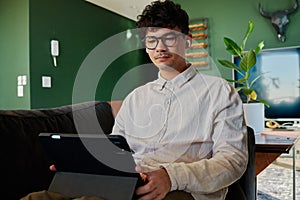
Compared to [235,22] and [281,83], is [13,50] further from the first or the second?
[281,83]

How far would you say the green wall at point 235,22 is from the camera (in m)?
3.69

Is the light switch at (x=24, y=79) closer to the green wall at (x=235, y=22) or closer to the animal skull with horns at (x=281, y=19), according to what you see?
the green wall at (x=235, y=22)

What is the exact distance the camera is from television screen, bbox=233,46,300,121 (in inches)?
141

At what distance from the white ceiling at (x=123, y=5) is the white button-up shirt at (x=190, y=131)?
117 inches

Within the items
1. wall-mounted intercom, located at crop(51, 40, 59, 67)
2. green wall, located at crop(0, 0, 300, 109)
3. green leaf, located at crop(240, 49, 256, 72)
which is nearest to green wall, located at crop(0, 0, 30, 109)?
green wall, located at crop(0, 0, 300, 109)

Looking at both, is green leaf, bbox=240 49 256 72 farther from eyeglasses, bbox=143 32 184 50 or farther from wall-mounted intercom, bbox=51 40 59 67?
wall-mounted intercom, bbox=51 40 59 67

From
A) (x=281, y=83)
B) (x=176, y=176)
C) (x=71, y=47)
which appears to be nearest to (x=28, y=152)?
(x=176, y=176)

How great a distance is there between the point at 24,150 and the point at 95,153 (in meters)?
0.38

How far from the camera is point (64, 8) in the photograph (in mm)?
3484

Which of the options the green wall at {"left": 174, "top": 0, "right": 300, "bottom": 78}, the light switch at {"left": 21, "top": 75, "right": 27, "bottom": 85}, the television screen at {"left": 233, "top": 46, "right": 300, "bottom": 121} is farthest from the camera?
the green wall at {"left": 174, "top": 0, "right": 300, "bottom": 78}

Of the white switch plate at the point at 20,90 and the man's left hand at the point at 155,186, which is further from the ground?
the white switch plate at the point at 20,90

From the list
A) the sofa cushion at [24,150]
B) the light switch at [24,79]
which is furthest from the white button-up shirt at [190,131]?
the light switch at [24,79]

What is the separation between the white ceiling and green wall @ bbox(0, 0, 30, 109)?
1.02 m

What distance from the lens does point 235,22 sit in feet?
13.0
